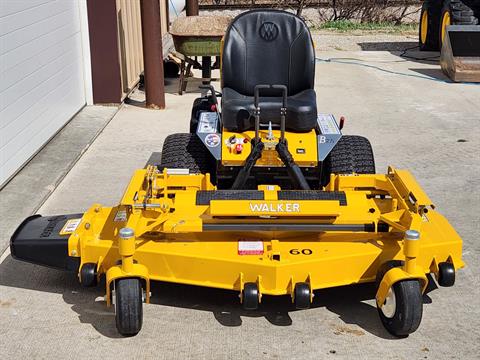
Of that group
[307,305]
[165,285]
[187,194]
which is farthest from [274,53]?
[307,305]

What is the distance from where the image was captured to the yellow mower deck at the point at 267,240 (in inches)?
161

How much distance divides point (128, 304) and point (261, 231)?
33.9 inches

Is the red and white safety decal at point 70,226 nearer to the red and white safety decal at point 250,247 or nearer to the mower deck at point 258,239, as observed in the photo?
the mower deck at point 258,239

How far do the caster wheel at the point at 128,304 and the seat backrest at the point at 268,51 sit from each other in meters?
2.38

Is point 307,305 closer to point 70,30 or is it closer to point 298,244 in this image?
point 298,244

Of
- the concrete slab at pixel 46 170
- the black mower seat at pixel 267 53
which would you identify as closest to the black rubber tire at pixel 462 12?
the concrete slab at pixel 46 170

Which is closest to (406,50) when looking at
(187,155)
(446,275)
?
(187,155)

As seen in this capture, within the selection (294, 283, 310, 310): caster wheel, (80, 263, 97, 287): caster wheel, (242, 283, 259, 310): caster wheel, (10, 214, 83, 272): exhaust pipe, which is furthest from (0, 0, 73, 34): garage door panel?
(294, 283, 310, 310): caster wheel

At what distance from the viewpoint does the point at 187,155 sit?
5648mm

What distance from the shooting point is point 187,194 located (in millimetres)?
4625

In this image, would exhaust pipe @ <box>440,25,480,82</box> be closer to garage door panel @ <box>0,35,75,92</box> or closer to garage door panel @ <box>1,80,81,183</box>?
garage door panel @ <box>1,80,81,183</box>

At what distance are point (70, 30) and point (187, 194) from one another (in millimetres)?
5131

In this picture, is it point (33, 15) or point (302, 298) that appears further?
point (33, 15)

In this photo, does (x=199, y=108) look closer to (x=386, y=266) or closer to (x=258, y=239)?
(x=258, y=239)
